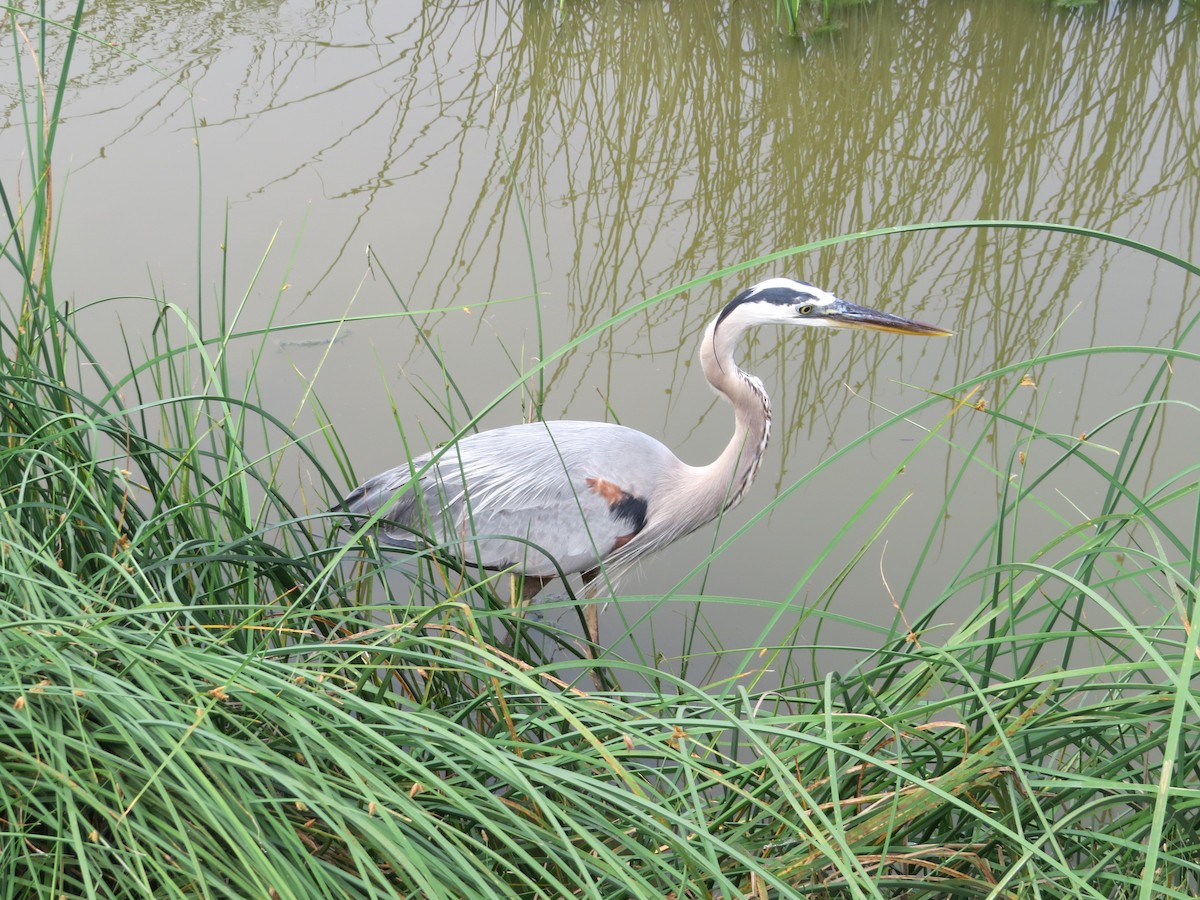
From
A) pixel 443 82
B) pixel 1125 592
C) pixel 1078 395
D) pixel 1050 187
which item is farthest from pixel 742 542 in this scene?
pixel 443 82

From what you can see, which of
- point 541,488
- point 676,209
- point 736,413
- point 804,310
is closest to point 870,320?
point 804,310

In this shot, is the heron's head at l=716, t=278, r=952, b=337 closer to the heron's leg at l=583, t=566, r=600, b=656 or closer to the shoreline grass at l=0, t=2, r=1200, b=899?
the heron's leg at l=583, t=566, r=600, b=656

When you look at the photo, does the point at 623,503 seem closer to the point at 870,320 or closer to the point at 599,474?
the point at 599,474

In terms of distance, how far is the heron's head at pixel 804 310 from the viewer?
2718 millimetres

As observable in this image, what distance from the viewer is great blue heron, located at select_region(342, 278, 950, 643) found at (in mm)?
2752

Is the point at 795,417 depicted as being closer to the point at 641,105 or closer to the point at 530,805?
the point at 641,105

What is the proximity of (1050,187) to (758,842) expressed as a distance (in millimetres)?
3652

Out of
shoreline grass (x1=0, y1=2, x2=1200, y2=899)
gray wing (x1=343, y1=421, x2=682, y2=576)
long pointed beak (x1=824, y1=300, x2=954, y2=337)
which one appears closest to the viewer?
shoreline grass (x1=0, y1=2, x2=1200, y2=899)

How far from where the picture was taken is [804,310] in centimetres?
277

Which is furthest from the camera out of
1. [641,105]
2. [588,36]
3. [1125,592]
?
[588,36]

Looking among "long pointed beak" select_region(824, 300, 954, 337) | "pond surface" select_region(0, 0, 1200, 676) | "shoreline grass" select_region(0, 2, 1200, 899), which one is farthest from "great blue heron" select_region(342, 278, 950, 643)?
"shoreline grass" select_region(0, 2, 1200, 899)

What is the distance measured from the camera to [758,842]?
131 centimetres

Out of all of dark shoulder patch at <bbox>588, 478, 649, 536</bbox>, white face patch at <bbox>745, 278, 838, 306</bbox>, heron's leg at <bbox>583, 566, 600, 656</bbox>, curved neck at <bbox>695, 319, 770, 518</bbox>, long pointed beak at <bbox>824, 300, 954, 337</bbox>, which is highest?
white face patch at <bbox>745, 278, 838, 306</bbox>

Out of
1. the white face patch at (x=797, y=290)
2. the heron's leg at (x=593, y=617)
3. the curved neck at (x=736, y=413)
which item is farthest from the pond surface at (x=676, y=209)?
the white face patch at (x=797, y=290)
